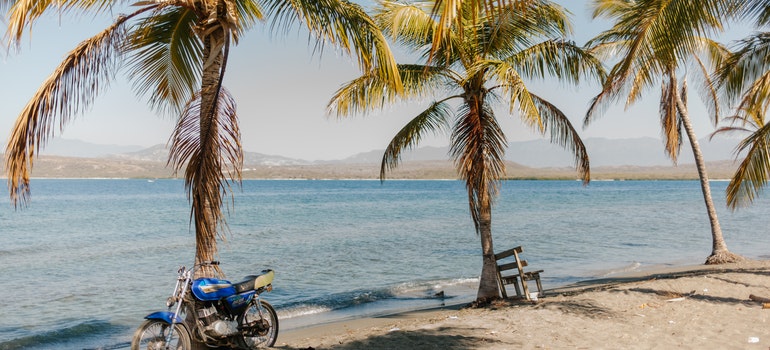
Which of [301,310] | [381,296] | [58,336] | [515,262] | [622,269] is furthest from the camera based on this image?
[622,269]

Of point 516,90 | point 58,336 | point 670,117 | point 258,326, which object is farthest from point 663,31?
point 58,336

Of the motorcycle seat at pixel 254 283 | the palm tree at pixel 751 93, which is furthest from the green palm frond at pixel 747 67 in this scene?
the motorcycle seat at pixel 254 283

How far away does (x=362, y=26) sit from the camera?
6.16m

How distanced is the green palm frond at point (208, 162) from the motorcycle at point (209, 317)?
0.47m

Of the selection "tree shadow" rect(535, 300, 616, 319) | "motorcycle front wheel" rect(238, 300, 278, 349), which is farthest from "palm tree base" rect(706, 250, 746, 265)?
"motorcycle front wheel" rect(238, 300, 278, 349)

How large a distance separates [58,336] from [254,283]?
6396 mm

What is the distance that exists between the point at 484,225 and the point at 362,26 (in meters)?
5.68

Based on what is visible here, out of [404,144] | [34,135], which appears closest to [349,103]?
[404,144]

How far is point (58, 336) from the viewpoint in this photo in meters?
11.4

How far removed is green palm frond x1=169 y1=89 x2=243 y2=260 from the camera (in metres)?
5.90

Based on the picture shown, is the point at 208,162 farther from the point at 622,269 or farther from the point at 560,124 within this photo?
the point at 622,269

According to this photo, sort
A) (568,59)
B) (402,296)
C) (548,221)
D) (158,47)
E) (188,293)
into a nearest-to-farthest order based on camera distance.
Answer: (188,293) < (158,47) < (568,59) < (402,296) < (548,221)

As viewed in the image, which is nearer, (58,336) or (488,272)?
(488,272)

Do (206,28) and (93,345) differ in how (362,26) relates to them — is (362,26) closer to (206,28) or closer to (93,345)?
(206,28)
